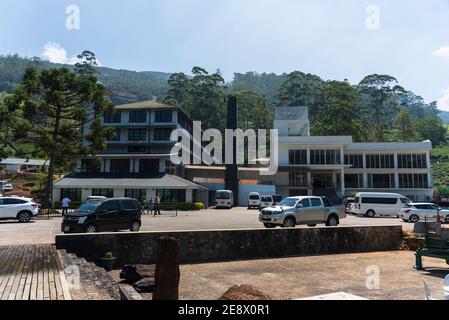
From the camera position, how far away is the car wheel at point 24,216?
79.4ft

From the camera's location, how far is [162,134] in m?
51.3

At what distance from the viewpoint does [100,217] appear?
16.7 meters

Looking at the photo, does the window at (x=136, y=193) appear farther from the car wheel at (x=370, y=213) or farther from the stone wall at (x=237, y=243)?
A: the stone wall at (x=237, y=243)

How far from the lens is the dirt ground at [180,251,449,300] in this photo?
367 inches

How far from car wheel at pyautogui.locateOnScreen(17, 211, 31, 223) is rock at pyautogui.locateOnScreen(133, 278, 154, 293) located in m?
19.0

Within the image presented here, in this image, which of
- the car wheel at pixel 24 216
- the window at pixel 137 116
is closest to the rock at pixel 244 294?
the car wheel at pixel 24 216

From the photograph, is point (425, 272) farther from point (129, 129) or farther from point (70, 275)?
point (129, 129)

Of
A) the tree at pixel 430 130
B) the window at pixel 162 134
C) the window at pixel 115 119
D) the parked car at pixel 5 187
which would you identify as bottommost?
the parked car at pixel 5 187

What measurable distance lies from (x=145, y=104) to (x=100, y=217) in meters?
38.5

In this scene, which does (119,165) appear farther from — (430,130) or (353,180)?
(430,130)

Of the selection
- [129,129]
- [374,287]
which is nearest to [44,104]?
[129,129]

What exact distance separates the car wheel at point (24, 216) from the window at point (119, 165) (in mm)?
25285

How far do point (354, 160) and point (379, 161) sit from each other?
3798mm

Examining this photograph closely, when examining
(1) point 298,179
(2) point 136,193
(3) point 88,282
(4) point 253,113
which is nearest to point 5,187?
(2) point 136,193
